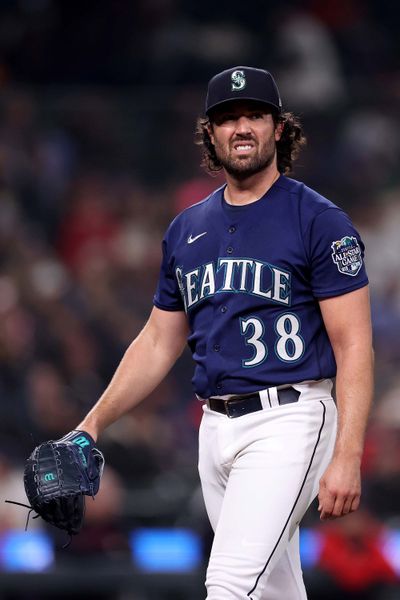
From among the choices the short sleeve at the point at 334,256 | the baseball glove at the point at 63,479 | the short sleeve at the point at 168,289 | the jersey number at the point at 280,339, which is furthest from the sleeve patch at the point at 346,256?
A: the baseball glove at the point at 63,479

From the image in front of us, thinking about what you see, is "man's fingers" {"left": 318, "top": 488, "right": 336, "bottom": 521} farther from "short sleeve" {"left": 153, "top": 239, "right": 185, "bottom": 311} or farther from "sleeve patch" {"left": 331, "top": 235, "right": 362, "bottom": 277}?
"short sleeve" {"left": 153, "top": 239, "right": 185, "bottom": 311}

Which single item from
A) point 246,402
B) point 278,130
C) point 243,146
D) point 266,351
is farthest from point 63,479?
point 278,130

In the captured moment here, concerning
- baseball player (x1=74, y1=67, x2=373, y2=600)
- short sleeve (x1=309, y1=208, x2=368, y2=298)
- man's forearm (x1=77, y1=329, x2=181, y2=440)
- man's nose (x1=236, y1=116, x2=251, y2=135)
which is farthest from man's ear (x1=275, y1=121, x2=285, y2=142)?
man's forearm (x1=77, y1=329, x2=181, y2=440)

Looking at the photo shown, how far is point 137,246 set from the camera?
7480 mm

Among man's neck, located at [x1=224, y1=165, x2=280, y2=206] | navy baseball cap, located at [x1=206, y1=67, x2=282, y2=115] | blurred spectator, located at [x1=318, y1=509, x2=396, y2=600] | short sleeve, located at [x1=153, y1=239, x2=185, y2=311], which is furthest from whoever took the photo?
blurred spectator, located at [x1=318, y1=509, x2=396, y2=600]

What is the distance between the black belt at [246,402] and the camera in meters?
3.48

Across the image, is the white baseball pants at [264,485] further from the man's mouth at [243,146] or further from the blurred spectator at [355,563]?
the blurred spectator at [355,563]

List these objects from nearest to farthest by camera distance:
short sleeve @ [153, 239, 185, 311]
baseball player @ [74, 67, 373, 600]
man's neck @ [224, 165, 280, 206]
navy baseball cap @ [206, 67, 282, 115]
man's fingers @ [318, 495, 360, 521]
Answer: man's fingers @ [318, 495, 360, 521], baseball player @ [74, 67, 373, 600], navy baseball cap @ [206, 67, 282, 115], man's neck @ [224, 165, 280, 206], short sleeve @ [153, 239, 185, 311]

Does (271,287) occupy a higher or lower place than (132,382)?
higher

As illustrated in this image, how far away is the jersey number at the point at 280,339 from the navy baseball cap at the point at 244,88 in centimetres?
66

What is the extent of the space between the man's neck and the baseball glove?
888 millimetres

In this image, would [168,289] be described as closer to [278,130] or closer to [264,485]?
[278,130]

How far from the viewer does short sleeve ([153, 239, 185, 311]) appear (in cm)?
385

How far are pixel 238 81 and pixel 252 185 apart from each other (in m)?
0.33
